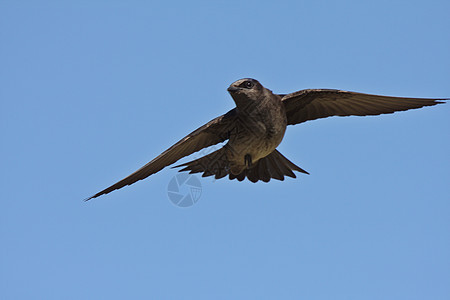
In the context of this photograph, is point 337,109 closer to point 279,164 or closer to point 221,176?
point 279,164

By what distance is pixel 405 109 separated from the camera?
11398mm

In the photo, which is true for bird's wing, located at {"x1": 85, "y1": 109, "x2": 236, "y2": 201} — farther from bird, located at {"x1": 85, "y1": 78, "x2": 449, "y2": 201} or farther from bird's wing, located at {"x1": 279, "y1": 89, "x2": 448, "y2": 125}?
bird's wing, located at {"x1": 279, "y1": 89, "x2": 448, "y2": 125}

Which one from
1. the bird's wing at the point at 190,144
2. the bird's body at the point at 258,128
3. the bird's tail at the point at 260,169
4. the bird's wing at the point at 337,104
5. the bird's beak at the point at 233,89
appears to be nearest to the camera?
the bird's beak at the point at 233,89

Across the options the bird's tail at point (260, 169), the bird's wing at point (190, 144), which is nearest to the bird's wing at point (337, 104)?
the bird's tail at point (260, 169)

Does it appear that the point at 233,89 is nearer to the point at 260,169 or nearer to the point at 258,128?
the point at 258,128

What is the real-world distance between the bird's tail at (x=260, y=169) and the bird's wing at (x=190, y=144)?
1.04 feet

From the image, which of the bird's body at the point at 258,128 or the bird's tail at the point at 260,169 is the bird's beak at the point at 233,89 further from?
the bird's tail at the point at 260,169

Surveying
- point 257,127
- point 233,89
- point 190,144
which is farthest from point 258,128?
point 190,144

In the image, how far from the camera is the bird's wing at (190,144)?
1080 cm

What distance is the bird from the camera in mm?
10500

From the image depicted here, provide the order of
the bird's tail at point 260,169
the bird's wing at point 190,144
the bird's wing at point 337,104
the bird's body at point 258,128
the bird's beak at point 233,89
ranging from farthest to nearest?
the bird's tail at point 260,169
the bird's wing at point 337,104
the bird's wing at point 190,144
the bird's body at point 258,128
the bird's beak at point 233,89

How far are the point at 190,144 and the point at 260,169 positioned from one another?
1345mm

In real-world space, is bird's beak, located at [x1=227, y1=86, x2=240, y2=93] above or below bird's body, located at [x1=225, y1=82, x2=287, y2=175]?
above

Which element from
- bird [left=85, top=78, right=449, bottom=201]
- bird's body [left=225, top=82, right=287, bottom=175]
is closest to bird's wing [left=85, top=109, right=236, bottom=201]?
bird [left=85, top=78, right=449, bottom=201]
